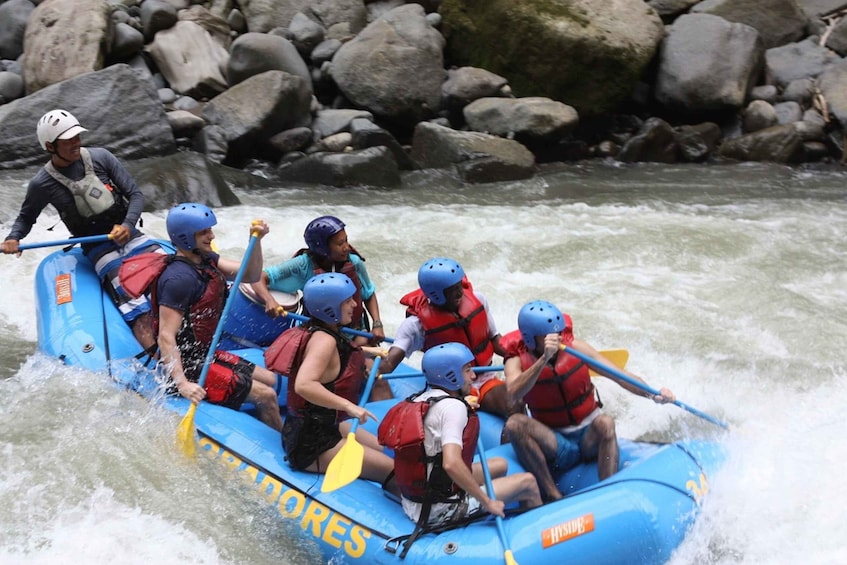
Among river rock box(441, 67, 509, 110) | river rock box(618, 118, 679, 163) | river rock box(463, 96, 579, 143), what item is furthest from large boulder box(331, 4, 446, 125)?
river rock box(618, 118, 679, 163)

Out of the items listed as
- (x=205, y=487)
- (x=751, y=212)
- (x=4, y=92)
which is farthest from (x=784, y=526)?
(x=4, y=92)

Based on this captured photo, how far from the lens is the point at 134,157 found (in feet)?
30.5

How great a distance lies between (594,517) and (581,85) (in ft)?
28.5

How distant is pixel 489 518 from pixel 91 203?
2.80 m

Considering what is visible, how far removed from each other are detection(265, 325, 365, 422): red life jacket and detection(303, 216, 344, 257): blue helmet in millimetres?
883

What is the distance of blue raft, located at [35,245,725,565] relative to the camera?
11.1ft

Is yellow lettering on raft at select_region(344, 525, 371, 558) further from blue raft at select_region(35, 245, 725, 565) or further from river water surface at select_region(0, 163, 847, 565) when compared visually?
river water surface at select_region(0, 163, 847, 565)

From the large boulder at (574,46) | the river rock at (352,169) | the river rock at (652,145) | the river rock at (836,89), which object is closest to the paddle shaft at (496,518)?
the river rock at (352,169)

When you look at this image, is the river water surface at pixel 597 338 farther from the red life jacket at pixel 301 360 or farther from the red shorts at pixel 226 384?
the red life jacket at pixel 301 360

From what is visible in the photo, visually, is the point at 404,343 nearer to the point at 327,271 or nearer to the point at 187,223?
the point at 327,271

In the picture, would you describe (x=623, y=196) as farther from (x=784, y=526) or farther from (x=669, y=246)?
(x=784, y=526)

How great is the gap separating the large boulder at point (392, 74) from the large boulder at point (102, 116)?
2564 millimetres

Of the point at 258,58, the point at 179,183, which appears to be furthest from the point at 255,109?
the point at 179,183

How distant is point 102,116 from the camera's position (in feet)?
30.4
